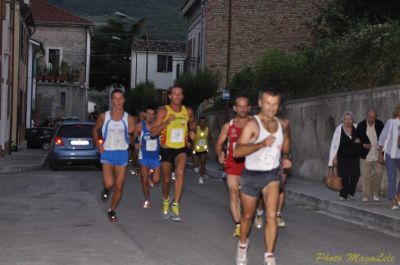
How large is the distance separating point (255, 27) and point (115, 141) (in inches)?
1267

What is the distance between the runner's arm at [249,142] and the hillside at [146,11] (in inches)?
5021

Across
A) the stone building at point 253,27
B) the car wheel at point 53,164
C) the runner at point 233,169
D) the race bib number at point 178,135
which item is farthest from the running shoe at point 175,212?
the stone building at point 253,27

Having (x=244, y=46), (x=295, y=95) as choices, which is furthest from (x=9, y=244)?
(x=244, y=46)

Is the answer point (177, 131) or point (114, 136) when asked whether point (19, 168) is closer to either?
point (114, 136)

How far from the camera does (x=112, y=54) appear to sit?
99250 mm

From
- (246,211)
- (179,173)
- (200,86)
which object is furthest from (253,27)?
(246,211)

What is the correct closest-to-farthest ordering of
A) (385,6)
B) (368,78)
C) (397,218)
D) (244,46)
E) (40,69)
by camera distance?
(397,218), (368,78), (385,6), (244,46), (40,69)

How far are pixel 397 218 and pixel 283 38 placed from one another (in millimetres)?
31260

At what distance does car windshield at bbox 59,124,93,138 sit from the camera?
26.6m

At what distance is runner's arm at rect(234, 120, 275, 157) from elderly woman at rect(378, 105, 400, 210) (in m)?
7.01

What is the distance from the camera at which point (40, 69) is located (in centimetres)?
6569

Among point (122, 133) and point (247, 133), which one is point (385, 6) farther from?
point (247, 133)

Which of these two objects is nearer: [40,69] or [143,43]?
[40,69]

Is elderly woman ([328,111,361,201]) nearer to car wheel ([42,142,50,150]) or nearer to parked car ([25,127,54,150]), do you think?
car wheel ([42,142,50,150])
